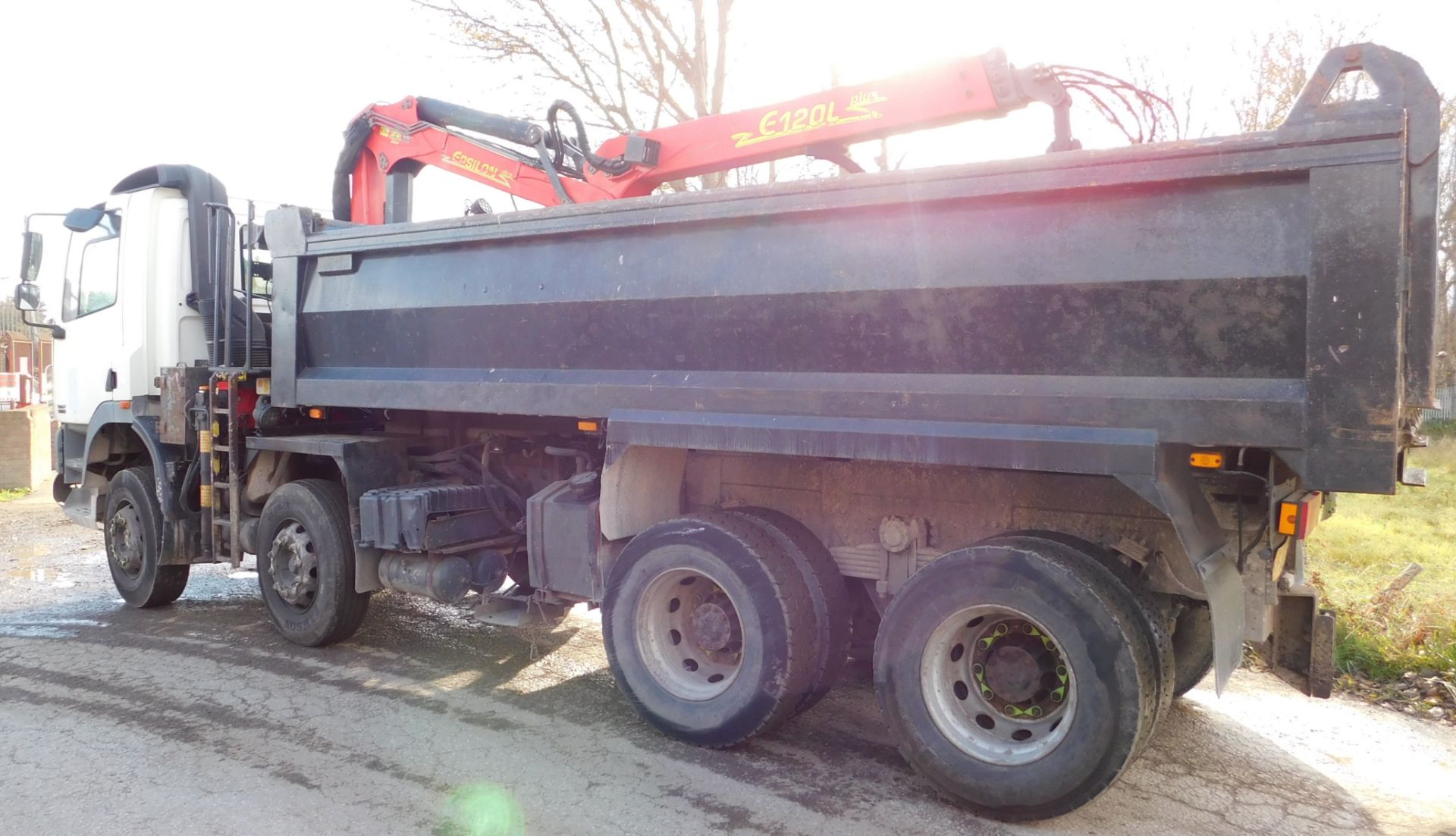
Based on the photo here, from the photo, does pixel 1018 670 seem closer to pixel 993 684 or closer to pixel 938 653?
pixel 993 684

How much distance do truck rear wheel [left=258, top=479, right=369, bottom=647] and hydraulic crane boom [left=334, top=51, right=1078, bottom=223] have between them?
6.96ft

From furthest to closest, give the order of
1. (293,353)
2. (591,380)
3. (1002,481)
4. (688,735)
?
(293,353) < (591,380) < (688,735) < (1002,481)

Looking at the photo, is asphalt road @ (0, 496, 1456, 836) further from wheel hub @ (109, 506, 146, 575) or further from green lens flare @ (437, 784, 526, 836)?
wheel hub @ (109, 506, 146, 575)

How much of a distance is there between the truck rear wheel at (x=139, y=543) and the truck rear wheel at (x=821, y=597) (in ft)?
16.0

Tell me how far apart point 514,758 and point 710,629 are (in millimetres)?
1016

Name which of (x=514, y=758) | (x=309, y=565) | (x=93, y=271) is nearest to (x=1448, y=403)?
(x=309, y=565)

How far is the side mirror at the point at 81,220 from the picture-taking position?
745 cm

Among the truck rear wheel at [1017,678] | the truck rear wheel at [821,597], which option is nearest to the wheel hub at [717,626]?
the truck rear wheel at [821,597]

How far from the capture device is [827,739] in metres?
4.69

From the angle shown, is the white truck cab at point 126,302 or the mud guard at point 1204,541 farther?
the white truck cab at point 126,302

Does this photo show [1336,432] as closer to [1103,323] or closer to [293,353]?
[1103,323]

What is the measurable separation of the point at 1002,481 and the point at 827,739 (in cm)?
149

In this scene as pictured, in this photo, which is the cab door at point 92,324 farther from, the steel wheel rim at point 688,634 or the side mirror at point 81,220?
the steel wheel rim at point 688,634

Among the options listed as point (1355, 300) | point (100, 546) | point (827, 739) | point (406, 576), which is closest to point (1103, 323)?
point (1355, 300)
